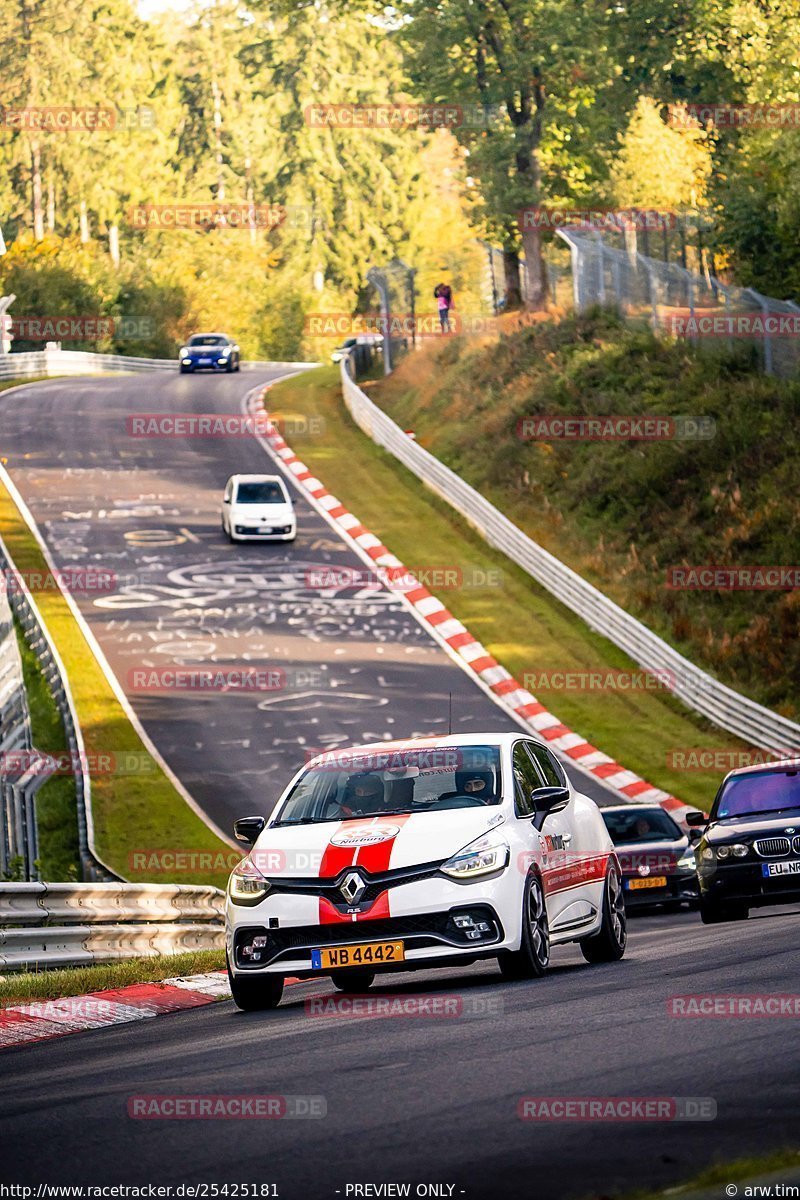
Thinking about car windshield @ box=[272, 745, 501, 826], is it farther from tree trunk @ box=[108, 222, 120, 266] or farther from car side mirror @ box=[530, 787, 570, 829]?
tree trunk @ box=[108, 222, 120, 266]

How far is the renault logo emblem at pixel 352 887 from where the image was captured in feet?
37.0

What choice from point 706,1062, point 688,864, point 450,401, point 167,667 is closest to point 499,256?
point 450,401

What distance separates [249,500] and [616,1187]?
36647mm

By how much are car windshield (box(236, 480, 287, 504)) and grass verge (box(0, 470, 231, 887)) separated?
7.29 meters

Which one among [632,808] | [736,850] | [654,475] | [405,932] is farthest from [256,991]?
[654,475]

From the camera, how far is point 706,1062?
7664 mm

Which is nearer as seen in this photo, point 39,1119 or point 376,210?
point 39,1119

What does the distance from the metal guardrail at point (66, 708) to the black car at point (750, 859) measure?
7.84 m

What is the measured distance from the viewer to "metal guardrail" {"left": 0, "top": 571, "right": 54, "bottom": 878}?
20.4 metres

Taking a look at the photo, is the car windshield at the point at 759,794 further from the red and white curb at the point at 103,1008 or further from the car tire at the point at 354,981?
the car tire at the point at 354,981

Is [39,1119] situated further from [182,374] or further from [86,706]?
[182,374]

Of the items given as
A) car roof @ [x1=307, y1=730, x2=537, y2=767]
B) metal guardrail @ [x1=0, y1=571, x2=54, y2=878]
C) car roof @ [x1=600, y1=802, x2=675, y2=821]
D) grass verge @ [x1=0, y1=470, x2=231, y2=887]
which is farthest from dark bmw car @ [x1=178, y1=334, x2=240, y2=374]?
car roof @ [x1=307, y1=730, x2=537, y2=767]

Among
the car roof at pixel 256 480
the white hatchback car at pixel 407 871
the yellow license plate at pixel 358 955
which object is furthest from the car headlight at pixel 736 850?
the car roof at pixel 256 480

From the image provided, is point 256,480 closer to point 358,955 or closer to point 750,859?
point 750,859
